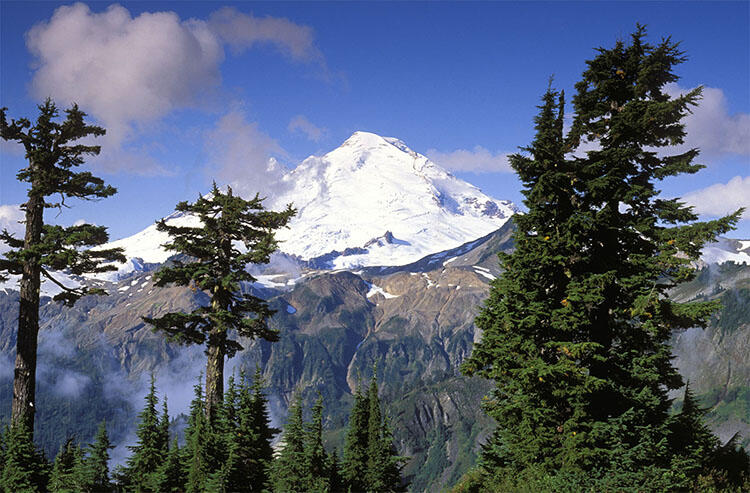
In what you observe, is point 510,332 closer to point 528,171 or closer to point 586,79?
point 528,171

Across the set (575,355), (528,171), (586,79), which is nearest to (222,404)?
(575,355)

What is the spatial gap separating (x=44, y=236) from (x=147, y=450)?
9.15 meters

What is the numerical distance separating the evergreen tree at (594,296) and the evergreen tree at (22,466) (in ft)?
47.1

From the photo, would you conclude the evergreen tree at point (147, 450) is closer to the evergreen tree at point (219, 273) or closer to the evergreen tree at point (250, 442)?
the evergreen tree at point (250, 442)

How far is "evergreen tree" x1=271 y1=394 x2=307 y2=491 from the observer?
17536 millimetres

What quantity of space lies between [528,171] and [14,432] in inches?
739

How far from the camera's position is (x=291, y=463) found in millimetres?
17797

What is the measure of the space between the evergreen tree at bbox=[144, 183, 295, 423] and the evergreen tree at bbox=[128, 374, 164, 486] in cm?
343

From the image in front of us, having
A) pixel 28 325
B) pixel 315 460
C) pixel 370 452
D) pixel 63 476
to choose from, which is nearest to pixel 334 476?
pixel 315 460

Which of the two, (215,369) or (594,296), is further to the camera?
(215,369)

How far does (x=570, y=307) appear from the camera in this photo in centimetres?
1847

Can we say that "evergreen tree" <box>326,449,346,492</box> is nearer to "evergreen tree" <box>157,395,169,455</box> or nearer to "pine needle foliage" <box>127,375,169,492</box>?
"pine needle foliage" <box>127,375,169,492</box>

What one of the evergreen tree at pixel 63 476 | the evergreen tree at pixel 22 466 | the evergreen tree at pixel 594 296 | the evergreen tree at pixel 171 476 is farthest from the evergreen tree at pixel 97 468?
the evergreen tree at pixel 594 296

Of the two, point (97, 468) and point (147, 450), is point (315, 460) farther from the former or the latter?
point (97, 468)
